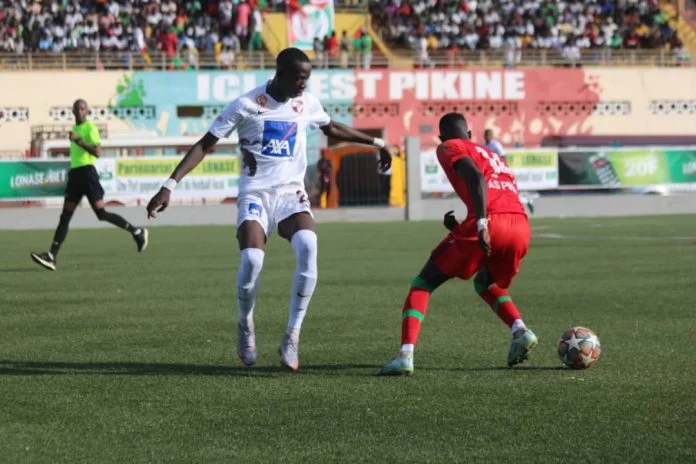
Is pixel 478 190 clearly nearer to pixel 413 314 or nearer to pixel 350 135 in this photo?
pixel 413 314

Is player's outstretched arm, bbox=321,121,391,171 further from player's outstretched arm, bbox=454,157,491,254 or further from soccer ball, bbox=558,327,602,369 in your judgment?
soccer ball, bbox=558,327,602,369

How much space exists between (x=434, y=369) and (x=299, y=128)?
1757 mm

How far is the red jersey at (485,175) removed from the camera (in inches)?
315

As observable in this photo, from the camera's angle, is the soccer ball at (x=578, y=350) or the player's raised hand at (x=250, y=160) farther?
the player's raised hand at (x=250, y=160)

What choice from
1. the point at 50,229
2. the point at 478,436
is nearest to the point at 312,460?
the point at 478,436

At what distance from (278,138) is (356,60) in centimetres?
4134

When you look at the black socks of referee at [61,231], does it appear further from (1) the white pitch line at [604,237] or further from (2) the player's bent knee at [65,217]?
(1) the white pitch line at [604,237]

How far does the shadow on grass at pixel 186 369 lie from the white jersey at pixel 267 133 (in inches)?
45.0

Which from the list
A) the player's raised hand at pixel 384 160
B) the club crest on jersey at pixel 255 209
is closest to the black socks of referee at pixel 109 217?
the player's raised hand at pixel 384 160

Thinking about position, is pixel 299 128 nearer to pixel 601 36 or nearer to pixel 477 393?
pixel 477 393

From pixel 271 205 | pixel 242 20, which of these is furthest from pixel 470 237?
pixel 242 20

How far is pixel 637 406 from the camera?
266 inches

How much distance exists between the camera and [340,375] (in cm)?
805

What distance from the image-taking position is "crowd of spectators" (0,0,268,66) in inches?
1816
